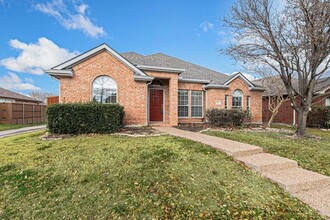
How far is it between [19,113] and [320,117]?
2854 cm

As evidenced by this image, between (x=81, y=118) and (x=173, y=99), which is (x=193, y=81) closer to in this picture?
(x=173, y=99)

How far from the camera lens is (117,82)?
36.3ft

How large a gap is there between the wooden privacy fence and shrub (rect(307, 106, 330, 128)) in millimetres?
28193

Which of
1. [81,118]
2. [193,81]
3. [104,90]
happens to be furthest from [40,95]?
[193,81]

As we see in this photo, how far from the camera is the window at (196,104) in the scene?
14224 mm

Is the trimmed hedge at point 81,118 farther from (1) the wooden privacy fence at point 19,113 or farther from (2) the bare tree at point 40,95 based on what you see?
(2) the bare tree at point 40,95

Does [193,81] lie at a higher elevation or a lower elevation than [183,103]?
higher

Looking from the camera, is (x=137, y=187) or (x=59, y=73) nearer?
(x=137, y=187)

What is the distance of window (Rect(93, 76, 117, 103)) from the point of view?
1085 cm

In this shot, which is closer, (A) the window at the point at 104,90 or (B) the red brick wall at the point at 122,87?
(B) the red brick wall at the point at 122,87

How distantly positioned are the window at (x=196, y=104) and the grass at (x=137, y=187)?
8.71 metres

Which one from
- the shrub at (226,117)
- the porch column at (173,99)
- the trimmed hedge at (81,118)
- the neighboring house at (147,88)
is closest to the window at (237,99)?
the neighboring house at (147,88)

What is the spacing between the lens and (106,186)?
373cm

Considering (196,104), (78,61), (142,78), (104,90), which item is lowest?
(196,104)
